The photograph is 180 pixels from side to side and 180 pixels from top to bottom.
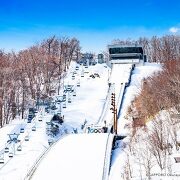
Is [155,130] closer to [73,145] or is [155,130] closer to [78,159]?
[78,159]

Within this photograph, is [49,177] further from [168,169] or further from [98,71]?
[98,71]

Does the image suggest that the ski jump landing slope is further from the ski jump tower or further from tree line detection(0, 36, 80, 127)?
the ski jump tower

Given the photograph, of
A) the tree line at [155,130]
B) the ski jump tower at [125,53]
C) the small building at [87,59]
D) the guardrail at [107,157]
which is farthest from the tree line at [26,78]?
the guardrail at [107,157]

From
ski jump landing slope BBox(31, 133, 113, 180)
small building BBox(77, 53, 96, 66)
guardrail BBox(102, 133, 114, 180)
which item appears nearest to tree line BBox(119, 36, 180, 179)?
guardrail BBox(102, 133, 114, 180)

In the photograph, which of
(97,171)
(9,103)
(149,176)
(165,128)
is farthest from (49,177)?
(9,103)

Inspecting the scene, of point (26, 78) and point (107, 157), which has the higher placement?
point (26, 78)

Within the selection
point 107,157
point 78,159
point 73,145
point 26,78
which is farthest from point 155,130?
point 26,78

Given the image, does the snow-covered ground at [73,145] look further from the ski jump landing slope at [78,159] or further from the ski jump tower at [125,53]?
the ski jump tower at [125,53]
